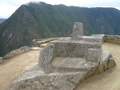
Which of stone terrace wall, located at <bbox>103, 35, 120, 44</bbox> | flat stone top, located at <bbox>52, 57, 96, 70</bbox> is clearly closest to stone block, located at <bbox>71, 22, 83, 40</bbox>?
flat stone top, located at <bbox>52, 57, 96, 70</bbox>


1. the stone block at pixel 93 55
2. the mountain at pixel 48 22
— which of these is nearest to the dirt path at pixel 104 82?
the stone block at pixel 93 55

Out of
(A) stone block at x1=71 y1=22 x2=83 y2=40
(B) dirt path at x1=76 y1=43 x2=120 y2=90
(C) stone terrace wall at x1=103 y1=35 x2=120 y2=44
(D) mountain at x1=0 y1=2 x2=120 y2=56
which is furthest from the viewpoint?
(D) mountain at x1=0 y1=2 x2=120 y2=56

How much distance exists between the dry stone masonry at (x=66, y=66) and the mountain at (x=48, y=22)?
241 ft

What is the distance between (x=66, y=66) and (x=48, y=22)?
104021 millimetres

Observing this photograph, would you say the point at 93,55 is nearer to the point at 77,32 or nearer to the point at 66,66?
the point at 66,66

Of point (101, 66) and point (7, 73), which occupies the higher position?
point (101, 66)

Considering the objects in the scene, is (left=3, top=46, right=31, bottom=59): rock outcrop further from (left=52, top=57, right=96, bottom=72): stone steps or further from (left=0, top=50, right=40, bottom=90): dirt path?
(left=52, top=57, right=96, bottom=72): stone steps

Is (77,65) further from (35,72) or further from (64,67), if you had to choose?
(35,72)

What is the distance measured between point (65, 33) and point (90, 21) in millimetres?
37603

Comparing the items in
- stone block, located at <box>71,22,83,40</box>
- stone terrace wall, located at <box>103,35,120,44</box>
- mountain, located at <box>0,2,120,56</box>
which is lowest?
mountain, located at <box>0,2,120,56</box>

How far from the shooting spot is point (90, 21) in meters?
135

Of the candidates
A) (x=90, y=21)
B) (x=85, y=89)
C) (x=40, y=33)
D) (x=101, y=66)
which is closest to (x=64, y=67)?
(x=85, y=89)

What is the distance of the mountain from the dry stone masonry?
2886 inches

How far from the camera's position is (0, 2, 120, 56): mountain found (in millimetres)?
86000
